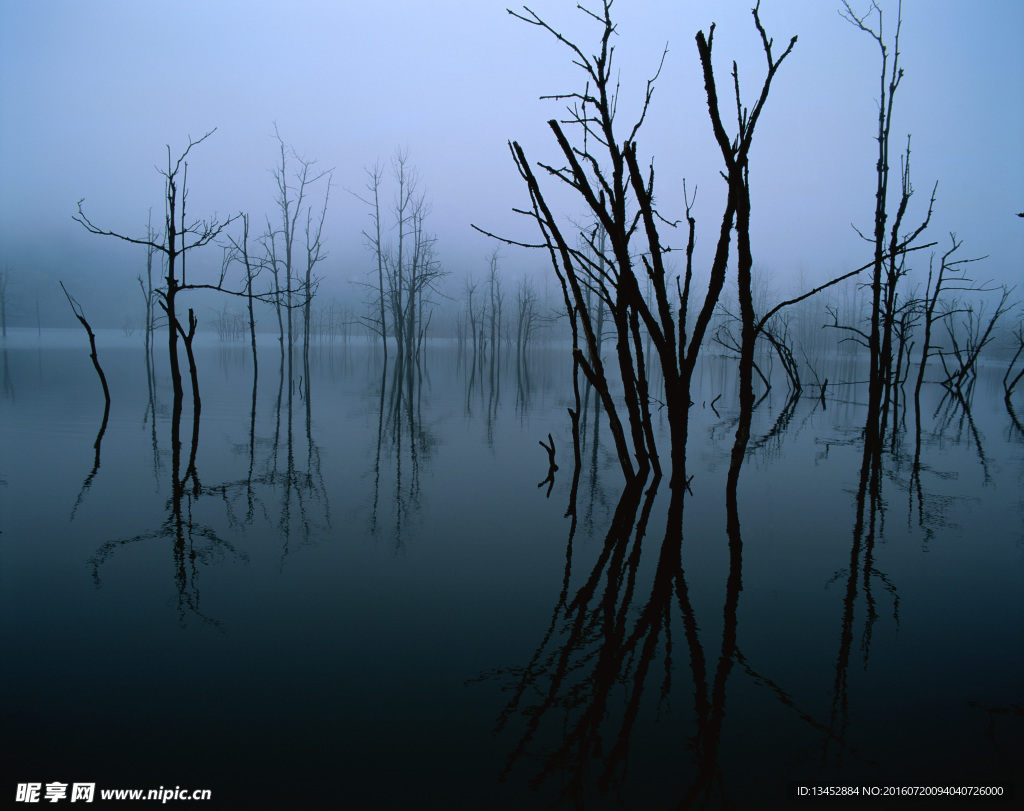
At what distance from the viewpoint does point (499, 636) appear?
2451mm

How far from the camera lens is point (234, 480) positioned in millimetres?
5184

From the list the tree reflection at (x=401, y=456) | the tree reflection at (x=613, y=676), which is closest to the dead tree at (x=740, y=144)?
the tree reflection at (x=613, y=676)

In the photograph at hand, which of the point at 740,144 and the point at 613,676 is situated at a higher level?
the point at 740,144

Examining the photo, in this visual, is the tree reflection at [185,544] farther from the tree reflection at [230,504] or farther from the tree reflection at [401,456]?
the tree reflection at [401,456]

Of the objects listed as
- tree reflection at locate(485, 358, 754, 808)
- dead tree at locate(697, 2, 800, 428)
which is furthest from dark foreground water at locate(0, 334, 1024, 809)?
dead tree at locate(697, 2, 800, 428)

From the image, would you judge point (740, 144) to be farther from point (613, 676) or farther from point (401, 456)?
point (401, 456)

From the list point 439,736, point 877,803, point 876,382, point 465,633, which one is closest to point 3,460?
point 465,633

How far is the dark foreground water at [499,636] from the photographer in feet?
5.60

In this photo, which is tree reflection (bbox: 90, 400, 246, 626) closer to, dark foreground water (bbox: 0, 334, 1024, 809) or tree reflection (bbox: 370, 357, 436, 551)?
dark foreground water (bbox: 0, 334, 1024, 809)

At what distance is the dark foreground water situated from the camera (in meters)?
1.71

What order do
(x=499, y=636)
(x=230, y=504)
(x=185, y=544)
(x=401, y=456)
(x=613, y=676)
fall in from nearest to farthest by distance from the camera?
1. (x=613, y=676)
2. (x=499, y=636)
3. (x=185, y=544)
4. (x=230, y=504)
5. (x=401, y=456)

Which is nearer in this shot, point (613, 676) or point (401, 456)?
point (613, 676)

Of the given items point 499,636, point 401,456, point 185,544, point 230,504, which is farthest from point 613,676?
point 401,456

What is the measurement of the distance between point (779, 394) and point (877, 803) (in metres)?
16.2
